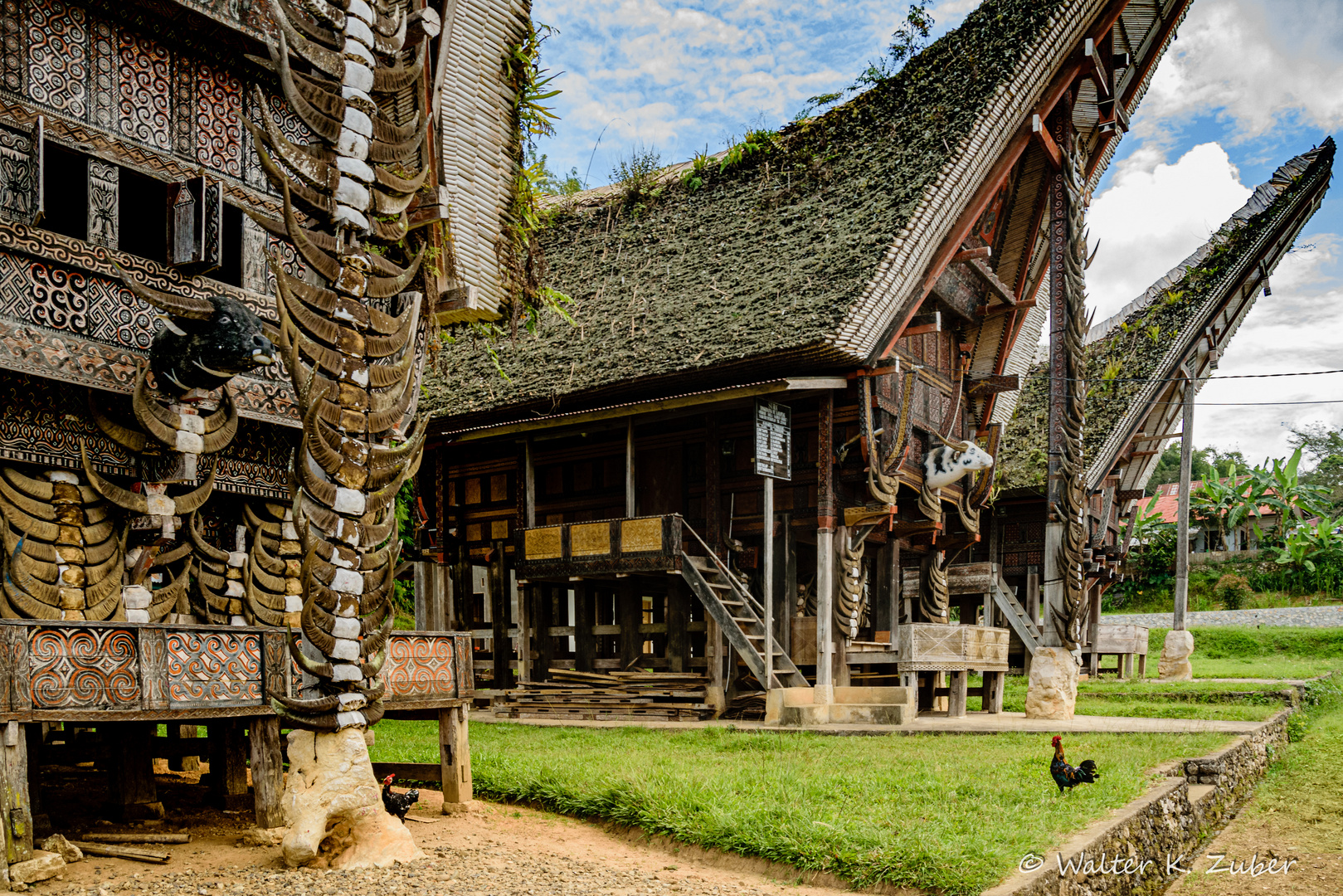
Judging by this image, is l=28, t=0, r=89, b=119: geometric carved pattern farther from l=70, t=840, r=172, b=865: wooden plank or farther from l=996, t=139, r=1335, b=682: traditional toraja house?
l=996, t=139, r=1335, b=682: traditional toraja house

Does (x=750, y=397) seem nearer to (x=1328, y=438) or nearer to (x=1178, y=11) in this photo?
(x=1178, y=11)

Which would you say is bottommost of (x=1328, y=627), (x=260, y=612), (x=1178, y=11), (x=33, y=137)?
(x=1328, y=627)

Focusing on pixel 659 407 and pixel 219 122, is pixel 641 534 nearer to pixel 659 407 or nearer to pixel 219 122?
pixel 659 407

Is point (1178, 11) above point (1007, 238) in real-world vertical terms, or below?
above

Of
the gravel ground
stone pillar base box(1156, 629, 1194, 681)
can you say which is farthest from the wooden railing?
the gravel ground

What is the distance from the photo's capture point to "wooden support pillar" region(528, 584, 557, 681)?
1761 centimetres

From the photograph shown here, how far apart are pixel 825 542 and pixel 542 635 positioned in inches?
197

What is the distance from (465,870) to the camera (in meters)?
6.22

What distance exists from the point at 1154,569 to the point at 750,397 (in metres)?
30.0

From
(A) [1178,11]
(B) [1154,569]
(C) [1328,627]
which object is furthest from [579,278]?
(B) [1154,569]

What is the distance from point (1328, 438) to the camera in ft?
184

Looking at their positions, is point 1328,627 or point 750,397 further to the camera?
point 1328,627

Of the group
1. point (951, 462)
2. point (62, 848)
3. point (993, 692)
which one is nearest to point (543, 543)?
point (951, 462)

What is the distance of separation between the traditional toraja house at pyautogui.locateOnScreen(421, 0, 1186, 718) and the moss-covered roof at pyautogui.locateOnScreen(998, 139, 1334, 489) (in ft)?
17.7
